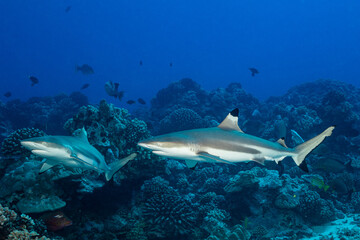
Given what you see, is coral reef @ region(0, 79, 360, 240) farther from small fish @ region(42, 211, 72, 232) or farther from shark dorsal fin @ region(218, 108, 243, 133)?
shark dorsal fin @ region(218, 108, 243, 133)

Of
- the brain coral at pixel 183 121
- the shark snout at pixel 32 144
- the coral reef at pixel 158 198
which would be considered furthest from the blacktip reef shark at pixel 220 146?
the brain coral at pixel 183 121

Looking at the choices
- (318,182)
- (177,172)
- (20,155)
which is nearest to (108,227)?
(20,155)

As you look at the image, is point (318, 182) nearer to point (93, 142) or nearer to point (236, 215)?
point (236, 215)

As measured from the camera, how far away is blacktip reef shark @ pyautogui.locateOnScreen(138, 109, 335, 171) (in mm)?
3309

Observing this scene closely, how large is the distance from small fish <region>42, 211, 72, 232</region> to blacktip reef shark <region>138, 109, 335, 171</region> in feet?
9.39

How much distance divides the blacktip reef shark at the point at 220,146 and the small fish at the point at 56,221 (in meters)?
2.86

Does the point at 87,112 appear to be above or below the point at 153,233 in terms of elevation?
above

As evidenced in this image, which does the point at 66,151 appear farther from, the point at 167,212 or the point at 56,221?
the point at 167,212

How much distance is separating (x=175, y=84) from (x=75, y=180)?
63.0 feet

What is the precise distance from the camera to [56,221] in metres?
4.39

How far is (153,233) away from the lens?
5551 mm

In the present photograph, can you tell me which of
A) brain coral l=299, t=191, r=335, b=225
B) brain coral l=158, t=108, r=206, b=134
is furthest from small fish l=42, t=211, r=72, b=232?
brain coral l=158, t=108, r=206, b=134

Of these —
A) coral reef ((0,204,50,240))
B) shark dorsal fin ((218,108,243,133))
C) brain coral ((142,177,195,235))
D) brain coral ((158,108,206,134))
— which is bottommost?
coral reef ((0,204,50,240))

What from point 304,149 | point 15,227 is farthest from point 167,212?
point 304,149
